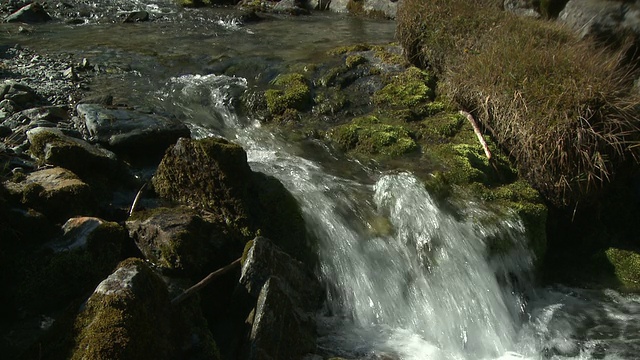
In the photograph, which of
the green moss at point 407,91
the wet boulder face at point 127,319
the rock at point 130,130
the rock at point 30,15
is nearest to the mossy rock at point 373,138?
the green moss at point 407,91

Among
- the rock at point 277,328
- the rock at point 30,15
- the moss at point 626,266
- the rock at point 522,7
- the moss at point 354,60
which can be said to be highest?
the rock at point 522,7

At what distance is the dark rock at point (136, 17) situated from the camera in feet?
60.8

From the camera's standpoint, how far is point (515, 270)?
296 inches

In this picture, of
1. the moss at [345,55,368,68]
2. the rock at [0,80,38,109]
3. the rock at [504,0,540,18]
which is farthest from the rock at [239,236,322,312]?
the rock at [504,0,540,18]

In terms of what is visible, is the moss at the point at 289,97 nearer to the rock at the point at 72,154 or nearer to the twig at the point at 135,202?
the rock at the point at 72,154

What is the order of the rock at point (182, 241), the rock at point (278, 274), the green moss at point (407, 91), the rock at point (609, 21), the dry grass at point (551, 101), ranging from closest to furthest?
the rock at point (278, 274) < the rock at point (182, 241) < the dry grass at point (551, 101) < the green moss at point (407, 91) < the rock at point (609, 21)

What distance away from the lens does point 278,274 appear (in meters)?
5.81

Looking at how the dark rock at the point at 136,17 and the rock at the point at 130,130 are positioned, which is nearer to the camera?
the rock at the point at 130,130

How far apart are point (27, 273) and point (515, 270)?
598 cm

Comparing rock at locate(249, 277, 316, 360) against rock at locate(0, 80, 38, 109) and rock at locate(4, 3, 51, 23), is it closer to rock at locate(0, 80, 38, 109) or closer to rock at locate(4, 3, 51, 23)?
rock at locate(0, 80, 38, 109)

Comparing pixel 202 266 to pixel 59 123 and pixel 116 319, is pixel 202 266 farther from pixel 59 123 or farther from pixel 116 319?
pixel 59 123

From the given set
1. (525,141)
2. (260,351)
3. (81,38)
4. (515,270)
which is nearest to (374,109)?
(525,141)

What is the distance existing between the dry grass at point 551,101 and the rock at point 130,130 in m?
5.06

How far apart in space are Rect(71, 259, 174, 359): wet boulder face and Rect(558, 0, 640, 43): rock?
9.78 m
